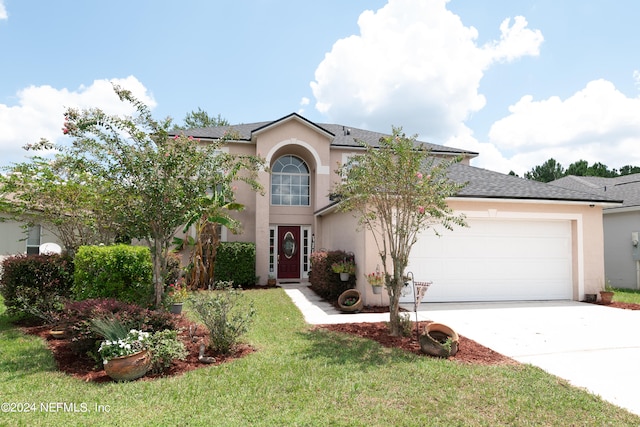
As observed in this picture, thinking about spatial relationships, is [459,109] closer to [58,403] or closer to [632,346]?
[632,346]

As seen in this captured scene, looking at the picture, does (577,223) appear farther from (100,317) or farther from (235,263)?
(100,317)

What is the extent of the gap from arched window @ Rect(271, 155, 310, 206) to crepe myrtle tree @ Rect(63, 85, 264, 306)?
35.2ft

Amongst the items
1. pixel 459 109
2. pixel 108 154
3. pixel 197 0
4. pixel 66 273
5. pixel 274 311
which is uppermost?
pixel 197 0

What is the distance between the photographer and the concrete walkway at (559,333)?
506 centimetres

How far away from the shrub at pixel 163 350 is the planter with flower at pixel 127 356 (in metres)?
0.09

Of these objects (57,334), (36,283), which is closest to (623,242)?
(57,334)

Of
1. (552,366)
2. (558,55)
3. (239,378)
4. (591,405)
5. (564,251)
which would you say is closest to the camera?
(591,405)

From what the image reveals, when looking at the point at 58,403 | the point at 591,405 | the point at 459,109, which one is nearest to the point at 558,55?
the point at 459,109

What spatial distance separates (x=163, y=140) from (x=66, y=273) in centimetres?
425

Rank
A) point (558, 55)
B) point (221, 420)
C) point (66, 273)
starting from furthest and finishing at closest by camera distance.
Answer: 1. point (558, 55)
2. point (66, 273)
3. point (221, 420)

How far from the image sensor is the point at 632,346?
260 inches

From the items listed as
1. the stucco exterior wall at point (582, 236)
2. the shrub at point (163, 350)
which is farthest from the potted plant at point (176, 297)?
the stucco exterior wall at point (582, 236)

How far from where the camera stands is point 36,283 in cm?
813

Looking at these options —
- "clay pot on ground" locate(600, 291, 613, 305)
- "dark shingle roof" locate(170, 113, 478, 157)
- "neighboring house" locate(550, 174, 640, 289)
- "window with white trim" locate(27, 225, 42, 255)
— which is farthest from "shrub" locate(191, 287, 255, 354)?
"neighboring house" locate(550, 174, 640, 289)
